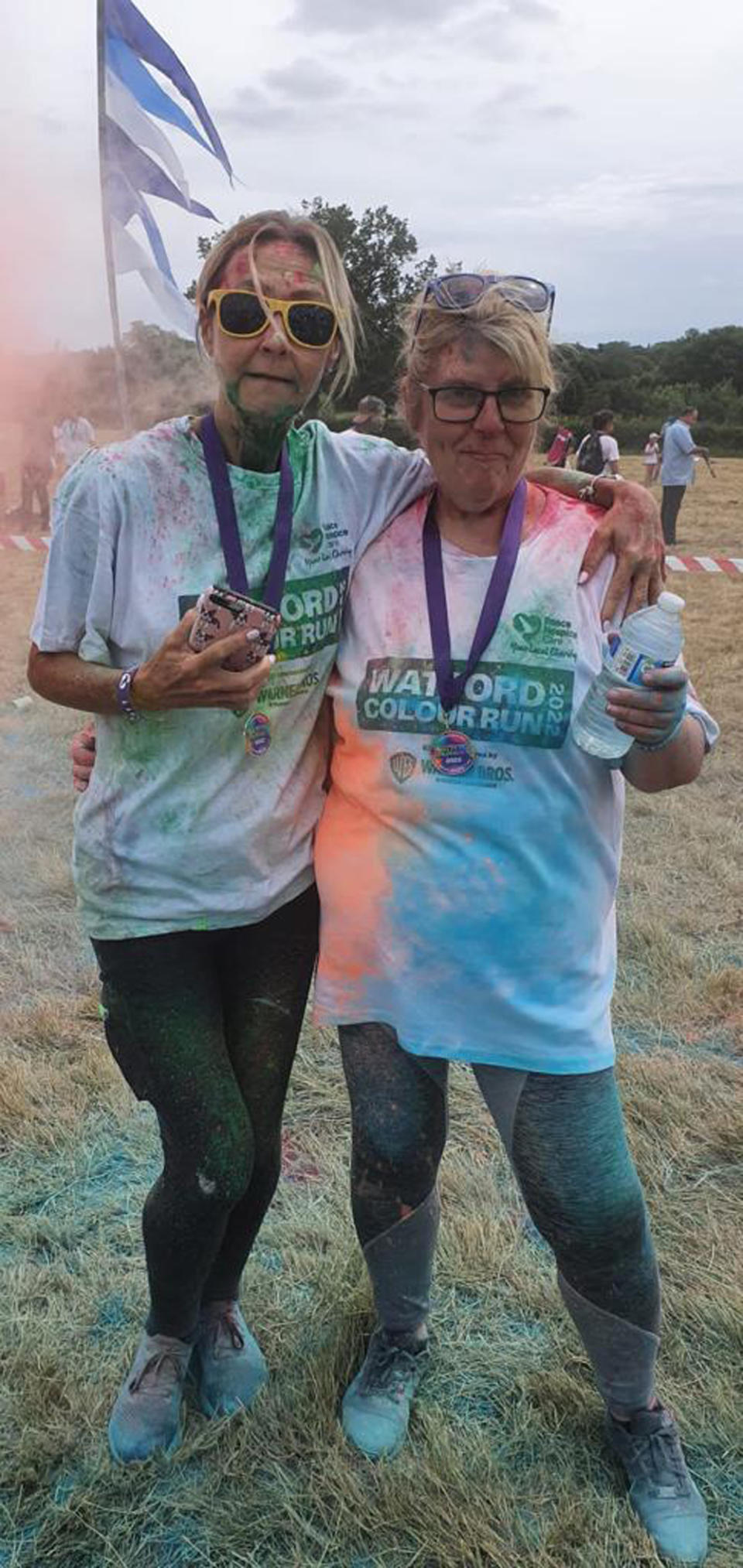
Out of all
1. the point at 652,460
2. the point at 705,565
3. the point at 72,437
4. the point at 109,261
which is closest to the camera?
the point at 109,261

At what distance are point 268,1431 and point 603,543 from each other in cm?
172

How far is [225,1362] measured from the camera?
7.59ft

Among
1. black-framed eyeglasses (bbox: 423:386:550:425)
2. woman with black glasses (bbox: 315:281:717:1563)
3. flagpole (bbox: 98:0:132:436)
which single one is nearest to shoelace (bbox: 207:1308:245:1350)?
woman with black glasses (bbox: 315:281:717:1563)

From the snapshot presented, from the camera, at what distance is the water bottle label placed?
1.69 meters

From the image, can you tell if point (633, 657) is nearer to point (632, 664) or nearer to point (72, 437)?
point (632, 664)

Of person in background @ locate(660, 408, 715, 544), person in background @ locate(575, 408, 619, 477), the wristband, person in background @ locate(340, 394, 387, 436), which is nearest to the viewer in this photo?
the wristband

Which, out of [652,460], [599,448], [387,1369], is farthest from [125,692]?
[652,460]

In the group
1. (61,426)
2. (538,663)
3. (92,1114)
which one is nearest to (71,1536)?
(92,1114)

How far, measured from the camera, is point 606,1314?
2.00 metres

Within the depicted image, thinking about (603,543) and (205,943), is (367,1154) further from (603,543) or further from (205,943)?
(603,543)

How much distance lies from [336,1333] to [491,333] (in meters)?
1.95

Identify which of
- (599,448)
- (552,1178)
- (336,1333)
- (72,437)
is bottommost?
(336,1333)

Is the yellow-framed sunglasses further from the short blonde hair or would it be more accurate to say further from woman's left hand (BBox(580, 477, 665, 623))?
woman's left hand (BBox(580, 477, 665, 623))

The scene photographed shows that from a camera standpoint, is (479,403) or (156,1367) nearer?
(479,403)
